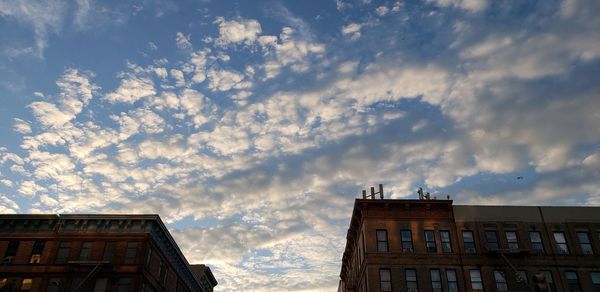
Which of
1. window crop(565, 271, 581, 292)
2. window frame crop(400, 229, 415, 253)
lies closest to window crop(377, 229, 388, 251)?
window frame crop(400, 229, 415, 253)

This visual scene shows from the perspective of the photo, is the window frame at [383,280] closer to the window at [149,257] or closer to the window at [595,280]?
the window at [595,280]

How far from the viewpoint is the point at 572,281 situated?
1571 inches

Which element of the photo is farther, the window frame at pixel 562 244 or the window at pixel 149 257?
the window at pixel 149 257

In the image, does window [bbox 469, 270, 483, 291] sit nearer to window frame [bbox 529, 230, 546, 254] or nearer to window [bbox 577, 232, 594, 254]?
window frame [bbox 529, 230, 546, 254]

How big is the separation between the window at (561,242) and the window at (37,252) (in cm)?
4583

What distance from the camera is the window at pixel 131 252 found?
42194mm

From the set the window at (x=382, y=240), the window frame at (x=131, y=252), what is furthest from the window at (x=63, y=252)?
the window at (x=382, y=240)

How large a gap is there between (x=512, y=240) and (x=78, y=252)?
38627 millimetres

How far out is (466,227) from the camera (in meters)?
42.1

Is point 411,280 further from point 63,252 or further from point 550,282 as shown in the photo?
point 63,252

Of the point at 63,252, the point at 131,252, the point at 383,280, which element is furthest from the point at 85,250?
the point at 383,280

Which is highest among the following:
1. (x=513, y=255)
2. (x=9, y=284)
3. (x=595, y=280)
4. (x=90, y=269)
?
(x=513, y=255)

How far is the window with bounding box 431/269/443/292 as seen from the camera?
3947 centimetres

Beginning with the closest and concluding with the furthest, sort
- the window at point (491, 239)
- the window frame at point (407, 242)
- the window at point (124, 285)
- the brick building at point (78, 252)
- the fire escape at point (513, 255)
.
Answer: the fire escape at point (513, 255) < the window at point (124, 285) < the brick building at point (78, 252) < the window frame at point (407, 242) < the window at point (491, 239)
